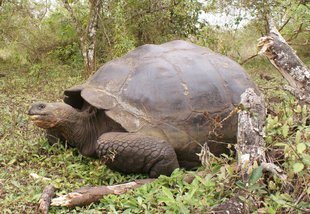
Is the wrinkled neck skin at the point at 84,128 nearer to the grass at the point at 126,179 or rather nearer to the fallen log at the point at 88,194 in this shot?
the grass at the point at 126,179

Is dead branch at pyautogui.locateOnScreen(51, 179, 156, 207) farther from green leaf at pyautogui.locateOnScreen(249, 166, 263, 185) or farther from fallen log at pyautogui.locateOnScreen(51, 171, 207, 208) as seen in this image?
green leaf at pyautogui.locateOnScreen(249, 166, 263, 185)

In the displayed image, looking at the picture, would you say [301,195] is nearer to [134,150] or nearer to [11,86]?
[134,150]

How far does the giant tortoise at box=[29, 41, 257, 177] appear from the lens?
2463mm

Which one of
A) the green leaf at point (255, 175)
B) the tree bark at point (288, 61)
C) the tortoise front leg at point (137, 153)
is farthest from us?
the tortoise front leg at point (137, 153)

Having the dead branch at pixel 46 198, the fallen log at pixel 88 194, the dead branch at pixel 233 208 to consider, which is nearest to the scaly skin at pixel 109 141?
the fallen log at pixel 88 194

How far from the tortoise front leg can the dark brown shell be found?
0.38 feet

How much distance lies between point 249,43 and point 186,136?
892 centimetres

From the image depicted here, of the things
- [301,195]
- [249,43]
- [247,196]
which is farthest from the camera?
[249,43]

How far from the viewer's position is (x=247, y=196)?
57.8 inches

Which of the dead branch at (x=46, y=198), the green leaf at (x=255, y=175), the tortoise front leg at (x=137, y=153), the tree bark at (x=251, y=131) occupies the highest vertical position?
the tree bark at (x=251, y=131)

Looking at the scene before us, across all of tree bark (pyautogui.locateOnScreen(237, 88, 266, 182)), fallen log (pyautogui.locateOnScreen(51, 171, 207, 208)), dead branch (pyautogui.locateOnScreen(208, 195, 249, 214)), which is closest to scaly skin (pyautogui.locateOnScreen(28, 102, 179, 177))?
fallen log (pyautogui.locateOnScreen(51, 171, 207, 208))

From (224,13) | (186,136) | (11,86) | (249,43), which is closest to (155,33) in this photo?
(224,13)

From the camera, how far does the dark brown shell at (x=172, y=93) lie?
258 centimetres

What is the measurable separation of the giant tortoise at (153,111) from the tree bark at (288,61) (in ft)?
2.05
